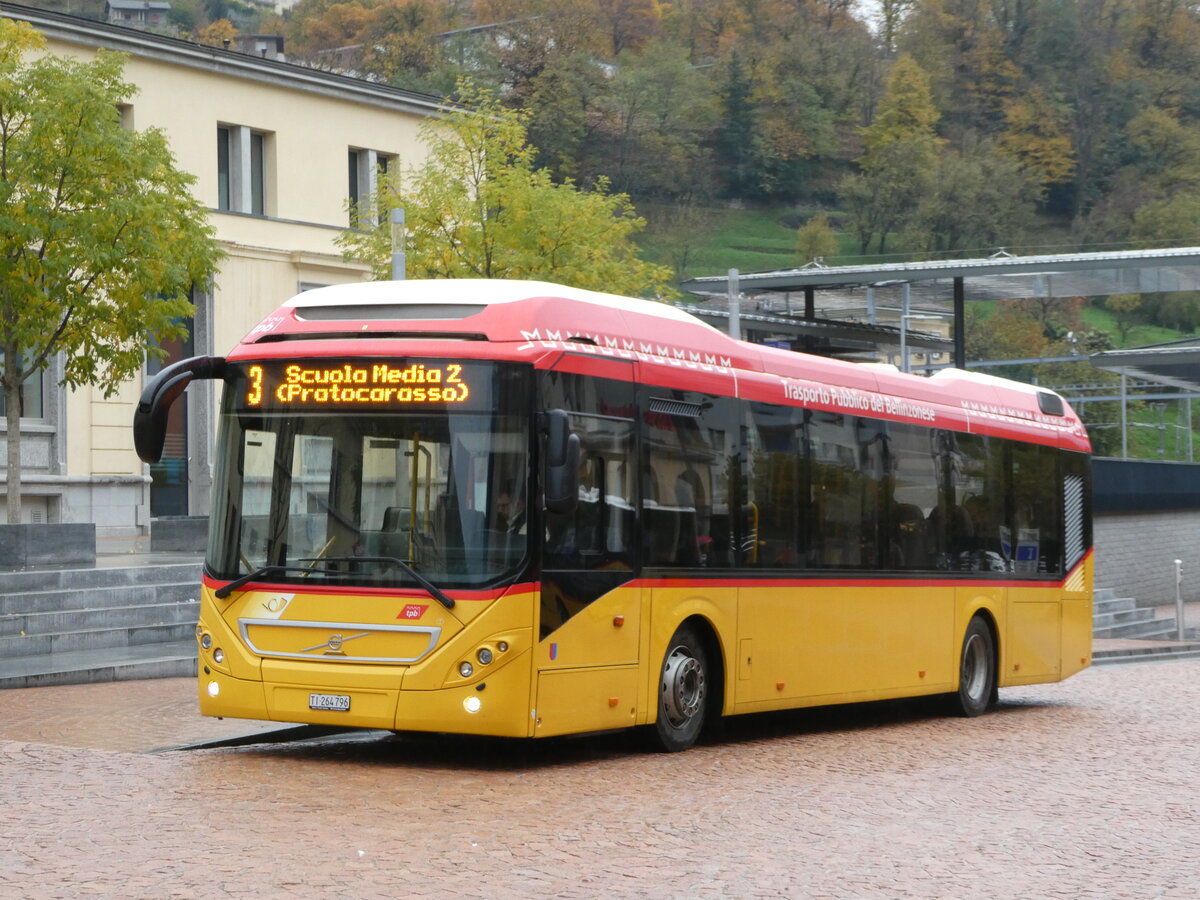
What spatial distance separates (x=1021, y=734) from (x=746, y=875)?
819 centimetres

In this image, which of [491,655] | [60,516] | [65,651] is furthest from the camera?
[60,516]

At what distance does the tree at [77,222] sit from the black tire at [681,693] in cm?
1141

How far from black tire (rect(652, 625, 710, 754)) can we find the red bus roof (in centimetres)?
186

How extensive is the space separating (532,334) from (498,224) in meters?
19.0

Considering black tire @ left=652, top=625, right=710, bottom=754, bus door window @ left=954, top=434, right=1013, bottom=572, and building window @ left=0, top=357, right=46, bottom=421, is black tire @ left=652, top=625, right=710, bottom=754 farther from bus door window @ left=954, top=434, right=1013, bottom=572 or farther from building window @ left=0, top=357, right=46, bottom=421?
building window @ left=0, top=357, right=46, bottom=421

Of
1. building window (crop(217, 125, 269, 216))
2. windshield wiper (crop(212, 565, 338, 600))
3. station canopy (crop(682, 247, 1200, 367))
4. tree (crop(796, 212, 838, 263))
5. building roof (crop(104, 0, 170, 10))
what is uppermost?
building roof (crop(104, 0, 170, 10))

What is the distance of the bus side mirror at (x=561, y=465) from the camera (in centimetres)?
1110

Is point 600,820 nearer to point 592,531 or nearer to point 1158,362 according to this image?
point 592,531

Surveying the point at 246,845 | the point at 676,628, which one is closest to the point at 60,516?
the point at 676,628

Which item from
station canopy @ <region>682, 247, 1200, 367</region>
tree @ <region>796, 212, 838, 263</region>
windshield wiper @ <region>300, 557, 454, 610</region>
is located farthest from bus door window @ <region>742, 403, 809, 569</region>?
tree @ <region>796, 212, 838, 263</region>

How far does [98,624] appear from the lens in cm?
2005

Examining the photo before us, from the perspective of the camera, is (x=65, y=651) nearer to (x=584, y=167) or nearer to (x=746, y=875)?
(x=746, y=875)

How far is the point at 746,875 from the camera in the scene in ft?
26.5

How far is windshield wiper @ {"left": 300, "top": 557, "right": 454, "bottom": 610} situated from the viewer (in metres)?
11.2
